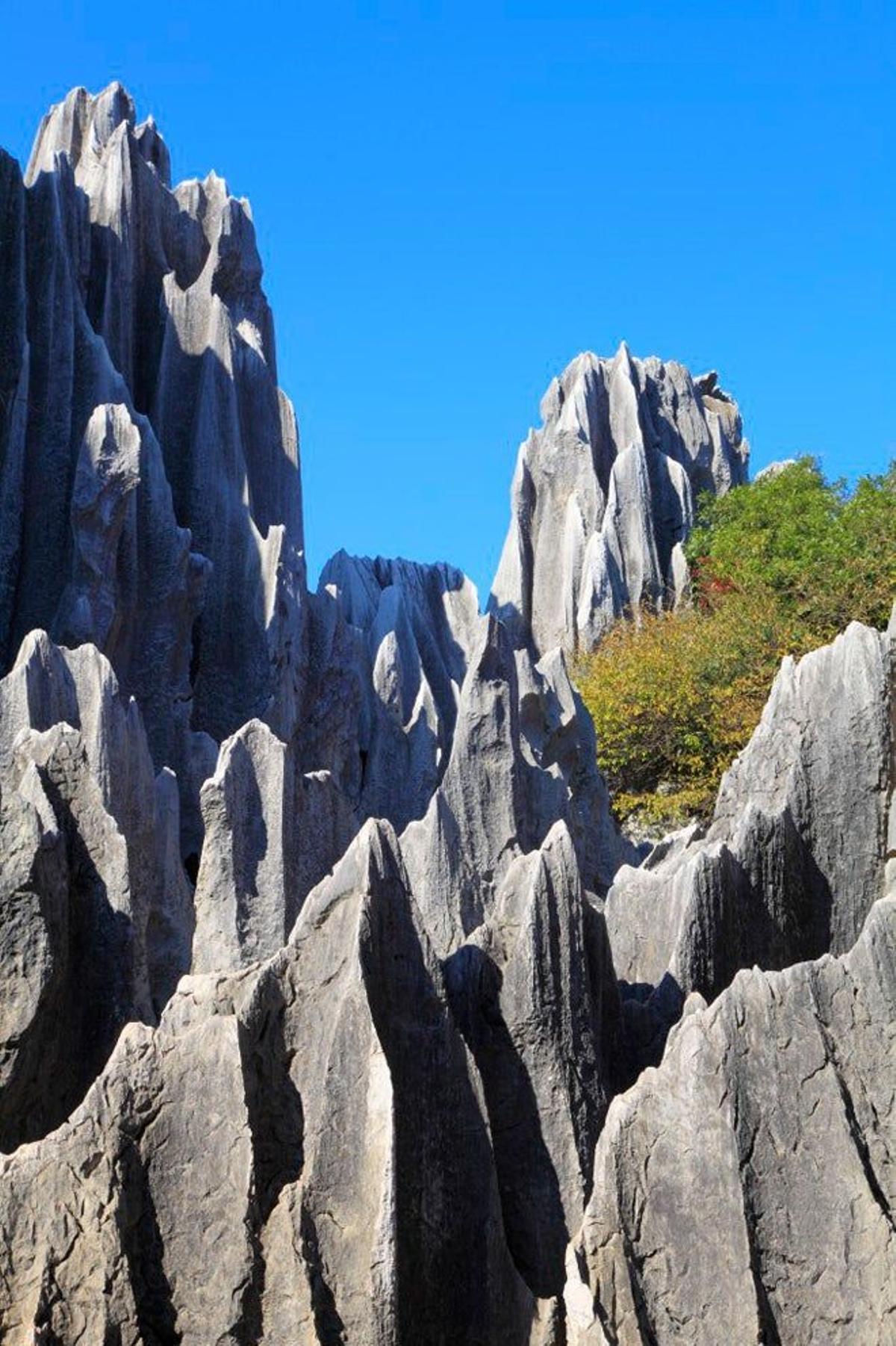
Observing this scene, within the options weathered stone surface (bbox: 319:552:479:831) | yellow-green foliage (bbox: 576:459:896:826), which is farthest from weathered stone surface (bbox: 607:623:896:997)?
yellow-green foliage (bbox: 576:459:896:826)

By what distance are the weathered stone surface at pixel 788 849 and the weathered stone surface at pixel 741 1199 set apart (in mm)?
2297

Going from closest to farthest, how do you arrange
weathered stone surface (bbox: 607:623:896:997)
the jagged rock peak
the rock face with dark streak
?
the rock face with dark streak
weathered stone surface (bbox: 607:623:896:997)
the jagged rock peak

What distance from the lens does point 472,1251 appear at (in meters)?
8.22

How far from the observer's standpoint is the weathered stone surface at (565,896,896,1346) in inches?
301

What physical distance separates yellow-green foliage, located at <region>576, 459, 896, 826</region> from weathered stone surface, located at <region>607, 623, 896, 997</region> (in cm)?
1603

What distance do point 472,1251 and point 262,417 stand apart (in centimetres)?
2374

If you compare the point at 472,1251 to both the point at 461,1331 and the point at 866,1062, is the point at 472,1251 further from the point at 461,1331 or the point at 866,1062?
the point at 866,1062

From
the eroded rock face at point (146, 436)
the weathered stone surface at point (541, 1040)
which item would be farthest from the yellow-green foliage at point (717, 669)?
the weathered stone surface at point (541, 1040)

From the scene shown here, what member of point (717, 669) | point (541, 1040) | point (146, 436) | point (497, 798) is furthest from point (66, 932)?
point (717, 669)

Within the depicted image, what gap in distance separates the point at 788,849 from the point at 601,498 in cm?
3191

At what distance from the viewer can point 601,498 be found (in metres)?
43.1

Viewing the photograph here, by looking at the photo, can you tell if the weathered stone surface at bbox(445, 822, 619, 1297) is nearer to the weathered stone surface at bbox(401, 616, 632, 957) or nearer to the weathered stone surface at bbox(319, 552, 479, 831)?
the weathered stone surface at bbox(401, 616, 632, 957)

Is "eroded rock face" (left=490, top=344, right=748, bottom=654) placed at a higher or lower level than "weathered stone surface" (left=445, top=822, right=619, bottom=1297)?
higher

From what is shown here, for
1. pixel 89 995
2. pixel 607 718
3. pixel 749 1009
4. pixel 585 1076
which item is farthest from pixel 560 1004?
pixel 607 718
